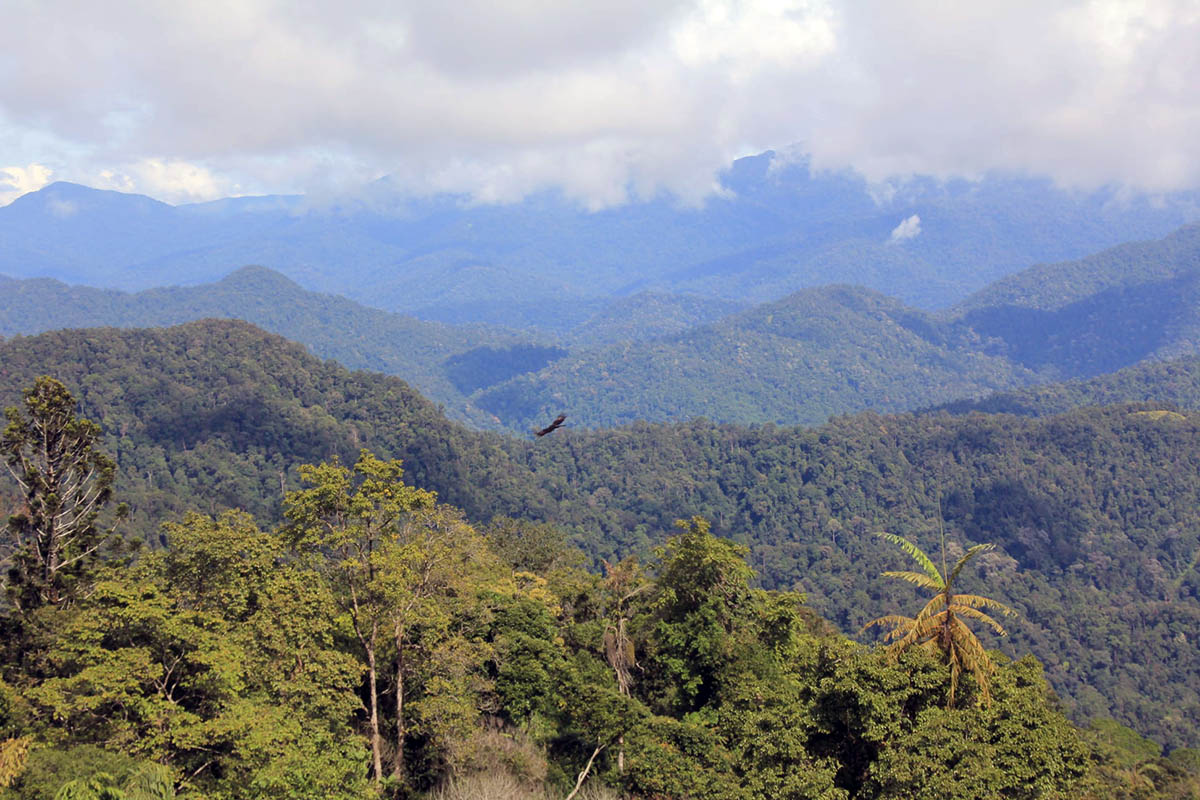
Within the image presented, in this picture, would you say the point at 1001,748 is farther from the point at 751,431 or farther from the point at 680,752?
the point at 751,431

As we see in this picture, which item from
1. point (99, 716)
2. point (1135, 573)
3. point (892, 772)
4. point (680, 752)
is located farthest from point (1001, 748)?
point (1135, 573)

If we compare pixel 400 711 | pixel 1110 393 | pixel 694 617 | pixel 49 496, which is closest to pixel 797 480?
pixel 1110 393

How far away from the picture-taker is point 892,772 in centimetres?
1342

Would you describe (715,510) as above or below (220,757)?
below

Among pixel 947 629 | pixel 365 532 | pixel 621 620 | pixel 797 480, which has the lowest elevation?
pixel 797 480

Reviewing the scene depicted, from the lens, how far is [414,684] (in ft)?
63.4

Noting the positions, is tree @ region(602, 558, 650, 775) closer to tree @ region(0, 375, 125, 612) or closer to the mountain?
tree @ region(0, 375, 125, 612)

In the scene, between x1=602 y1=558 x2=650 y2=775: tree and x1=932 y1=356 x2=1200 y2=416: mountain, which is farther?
x1=932 y1=356 x2=1200 y2=416: mountain

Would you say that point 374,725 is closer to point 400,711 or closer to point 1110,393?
point 400,711

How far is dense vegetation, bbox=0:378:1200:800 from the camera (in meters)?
14.2

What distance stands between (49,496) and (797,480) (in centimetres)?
11451

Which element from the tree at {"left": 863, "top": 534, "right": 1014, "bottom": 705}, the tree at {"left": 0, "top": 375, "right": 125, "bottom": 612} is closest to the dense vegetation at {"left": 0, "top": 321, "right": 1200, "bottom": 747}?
the tree at {"left": 0, "top": 375, "right": 125, "bottom": 612}

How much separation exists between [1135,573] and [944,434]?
35.2m

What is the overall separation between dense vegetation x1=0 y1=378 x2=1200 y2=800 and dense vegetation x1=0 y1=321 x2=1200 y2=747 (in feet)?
194
